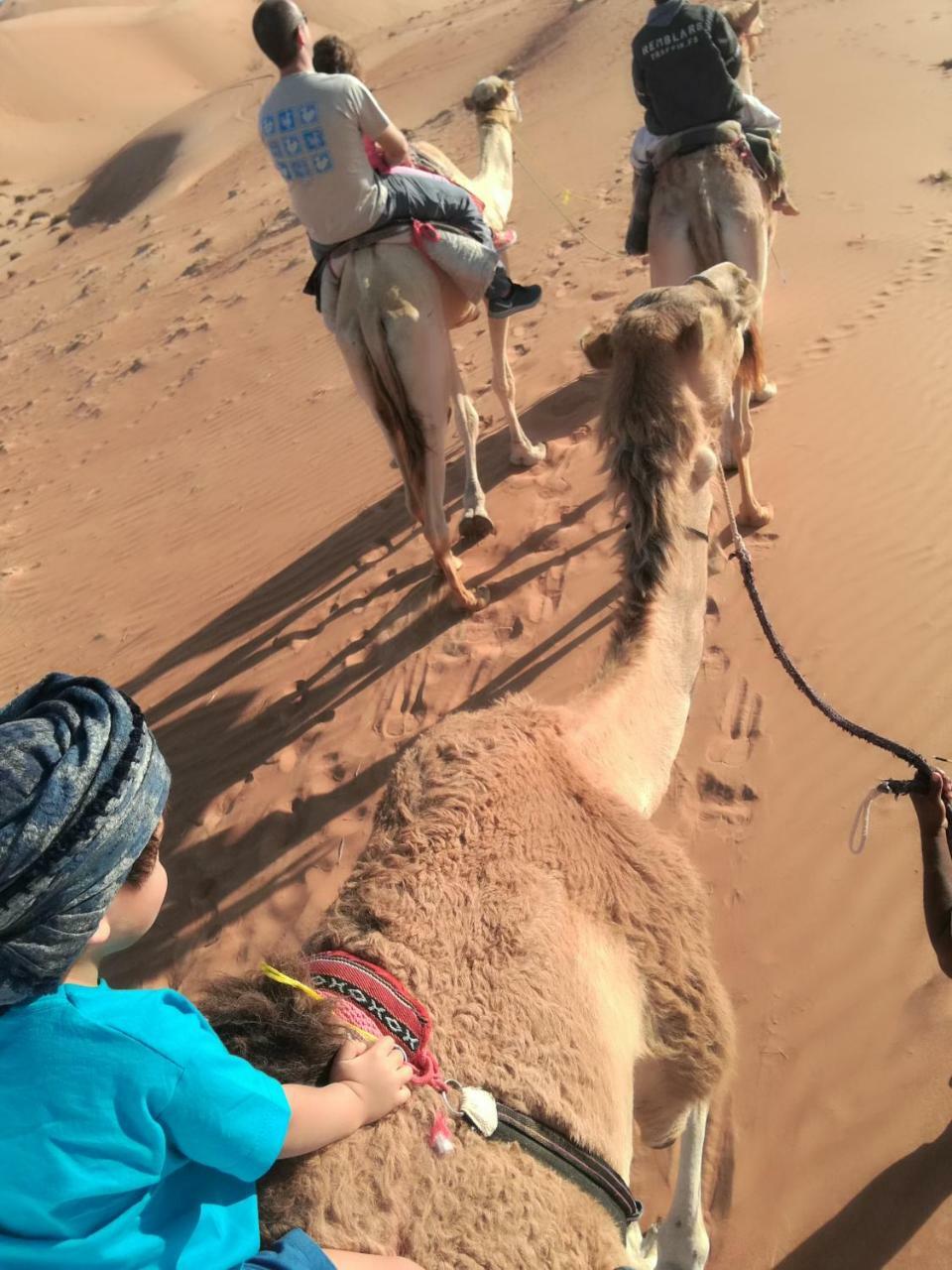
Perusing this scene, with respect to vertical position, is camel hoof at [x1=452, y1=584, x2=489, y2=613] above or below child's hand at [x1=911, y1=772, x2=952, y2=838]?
below

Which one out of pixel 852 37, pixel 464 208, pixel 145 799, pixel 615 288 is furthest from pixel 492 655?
pixel 852 37

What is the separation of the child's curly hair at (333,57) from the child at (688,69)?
167 cm

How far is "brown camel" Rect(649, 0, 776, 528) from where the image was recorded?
492 cm

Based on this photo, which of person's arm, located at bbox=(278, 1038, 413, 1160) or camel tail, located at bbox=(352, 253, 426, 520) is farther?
camel tail, located at bbox=(352, 253, 426, 520)

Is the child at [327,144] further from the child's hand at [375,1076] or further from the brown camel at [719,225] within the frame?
the child's hand at [375,1076]

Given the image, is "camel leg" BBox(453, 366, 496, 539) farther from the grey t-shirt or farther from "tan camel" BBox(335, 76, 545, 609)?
the grey t-shirt

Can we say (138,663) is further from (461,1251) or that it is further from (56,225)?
(56,225)

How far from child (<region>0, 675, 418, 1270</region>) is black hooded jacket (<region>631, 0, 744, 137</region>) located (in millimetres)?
5031

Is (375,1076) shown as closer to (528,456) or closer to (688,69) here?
(528,456)

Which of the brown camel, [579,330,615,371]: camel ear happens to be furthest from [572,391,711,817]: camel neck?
the brown camel

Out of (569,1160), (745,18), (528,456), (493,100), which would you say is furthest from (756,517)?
(569,1160)

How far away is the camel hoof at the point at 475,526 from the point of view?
5.55 m

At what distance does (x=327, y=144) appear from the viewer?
156 inches

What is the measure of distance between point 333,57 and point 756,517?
3321 mm
